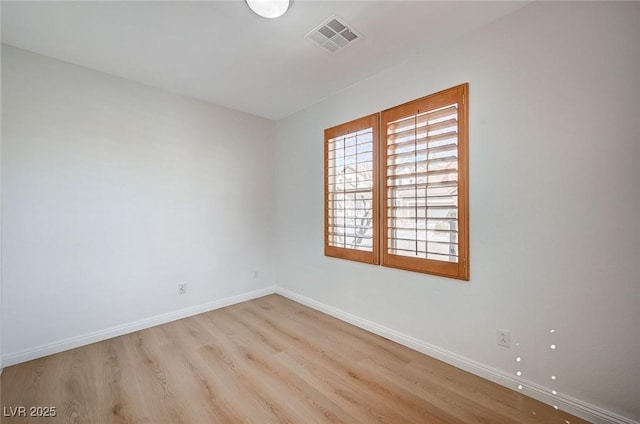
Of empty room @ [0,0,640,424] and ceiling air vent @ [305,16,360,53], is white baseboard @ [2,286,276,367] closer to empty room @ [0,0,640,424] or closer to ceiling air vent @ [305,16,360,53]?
empty room @ [0,0,640,424]

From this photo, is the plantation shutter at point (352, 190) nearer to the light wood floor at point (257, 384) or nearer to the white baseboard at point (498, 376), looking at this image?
the white baseboard at point (498, 376)

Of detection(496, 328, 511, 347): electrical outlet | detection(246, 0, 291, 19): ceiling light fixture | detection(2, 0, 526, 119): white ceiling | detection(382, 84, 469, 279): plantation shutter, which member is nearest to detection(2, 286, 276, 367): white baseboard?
detection(382, 84, 469, 279): plantation shutter

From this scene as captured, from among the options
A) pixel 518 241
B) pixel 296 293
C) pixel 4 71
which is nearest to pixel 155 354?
pixel 296 293

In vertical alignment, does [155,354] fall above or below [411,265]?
below

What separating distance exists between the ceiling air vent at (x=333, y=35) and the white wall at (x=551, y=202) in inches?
26.5

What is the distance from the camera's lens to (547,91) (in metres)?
1.70

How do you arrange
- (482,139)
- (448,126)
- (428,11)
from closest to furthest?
(428,11), (482,139), (448,126)

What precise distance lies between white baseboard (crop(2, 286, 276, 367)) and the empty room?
0.02m

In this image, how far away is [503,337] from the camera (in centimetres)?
187

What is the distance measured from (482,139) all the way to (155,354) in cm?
322

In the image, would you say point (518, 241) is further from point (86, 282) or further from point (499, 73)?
point (86, 282)

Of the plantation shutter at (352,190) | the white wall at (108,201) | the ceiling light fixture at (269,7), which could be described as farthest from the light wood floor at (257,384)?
the ceiling light fixture at (269,7)

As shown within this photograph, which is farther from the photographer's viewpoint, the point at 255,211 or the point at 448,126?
the point at 255,211

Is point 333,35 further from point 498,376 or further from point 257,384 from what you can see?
point 498,376
